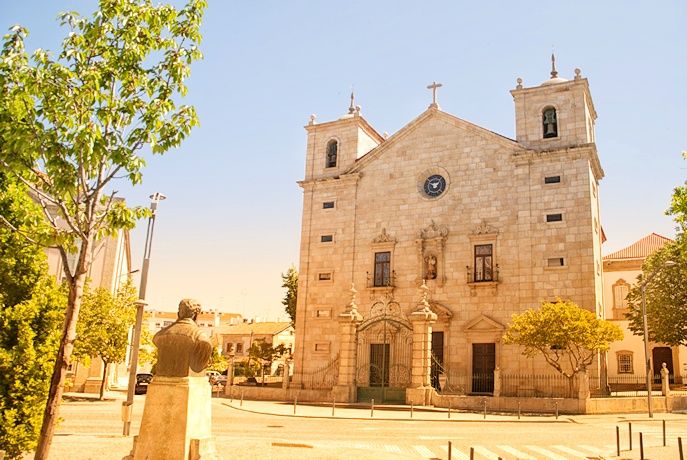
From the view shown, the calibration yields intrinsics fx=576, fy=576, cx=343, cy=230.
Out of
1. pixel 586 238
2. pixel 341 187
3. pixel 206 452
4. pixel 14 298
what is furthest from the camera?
pixel 341 187

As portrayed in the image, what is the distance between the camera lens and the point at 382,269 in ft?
108

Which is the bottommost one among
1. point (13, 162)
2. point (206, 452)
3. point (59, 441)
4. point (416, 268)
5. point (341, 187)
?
point (59, 441)

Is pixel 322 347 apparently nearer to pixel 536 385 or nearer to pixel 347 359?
pixel 347 359

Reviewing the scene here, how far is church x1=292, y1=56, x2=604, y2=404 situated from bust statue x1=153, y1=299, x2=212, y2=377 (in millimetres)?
19148

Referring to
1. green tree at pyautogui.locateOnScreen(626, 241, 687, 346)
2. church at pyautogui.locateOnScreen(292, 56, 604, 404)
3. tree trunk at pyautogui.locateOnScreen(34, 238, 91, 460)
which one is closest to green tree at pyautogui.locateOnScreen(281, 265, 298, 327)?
church at pyautogui.locateOnScreen(292, 56, 604, 404)

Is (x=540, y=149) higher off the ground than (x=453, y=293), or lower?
higher

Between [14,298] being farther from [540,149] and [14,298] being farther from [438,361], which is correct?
[540,149]

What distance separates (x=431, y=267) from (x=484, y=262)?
2828 mm

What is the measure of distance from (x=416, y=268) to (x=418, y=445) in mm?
17331

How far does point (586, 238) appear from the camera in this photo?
28219mm

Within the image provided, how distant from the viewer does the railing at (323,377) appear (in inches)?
1241

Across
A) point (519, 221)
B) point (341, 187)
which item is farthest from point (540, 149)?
point (341, 187)

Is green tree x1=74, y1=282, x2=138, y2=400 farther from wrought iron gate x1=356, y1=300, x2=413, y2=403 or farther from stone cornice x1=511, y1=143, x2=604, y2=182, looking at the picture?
stone cornice x1=511, y1=143, x2=604, y2=182

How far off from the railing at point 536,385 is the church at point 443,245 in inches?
19.7
